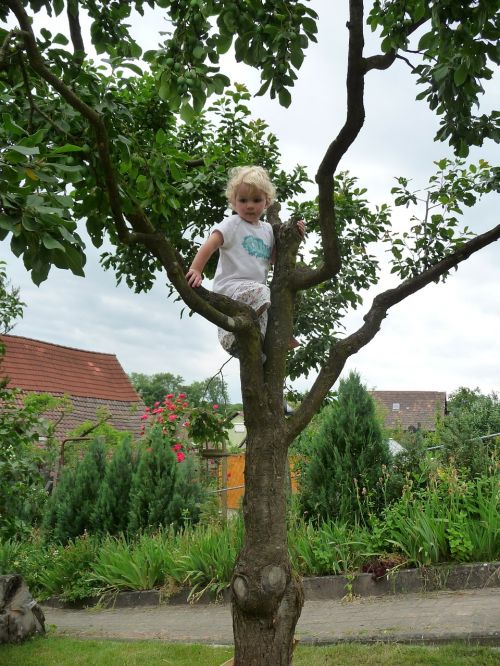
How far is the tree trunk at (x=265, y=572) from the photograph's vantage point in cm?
388

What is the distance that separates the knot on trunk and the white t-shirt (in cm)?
159

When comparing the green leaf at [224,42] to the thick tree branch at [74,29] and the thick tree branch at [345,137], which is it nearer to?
the thick tree branch at [345,137]

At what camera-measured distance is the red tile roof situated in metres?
24.2

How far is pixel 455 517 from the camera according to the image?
26.1ft

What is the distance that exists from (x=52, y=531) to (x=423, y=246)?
28.2 ft

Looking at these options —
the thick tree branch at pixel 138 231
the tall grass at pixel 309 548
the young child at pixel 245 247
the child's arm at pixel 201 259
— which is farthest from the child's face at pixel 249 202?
the tall grass at pixel 309 548

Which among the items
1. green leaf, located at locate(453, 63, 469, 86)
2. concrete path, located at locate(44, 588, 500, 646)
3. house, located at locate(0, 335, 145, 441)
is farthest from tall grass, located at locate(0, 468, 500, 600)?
house, located at locate(0, 335, 145, 441)

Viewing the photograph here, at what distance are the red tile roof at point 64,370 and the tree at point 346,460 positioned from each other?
50.9 ft

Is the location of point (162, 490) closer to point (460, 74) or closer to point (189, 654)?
point (189, 654)

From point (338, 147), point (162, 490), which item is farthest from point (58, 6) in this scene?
point (162, 490)

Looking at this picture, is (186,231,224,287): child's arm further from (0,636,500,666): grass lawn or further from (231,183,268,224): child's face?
(0,636,500,666): grass lawn

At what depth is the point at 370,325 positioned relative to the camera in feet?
14.9

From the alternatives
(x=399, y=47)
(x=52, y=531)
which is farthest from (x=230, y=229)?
(x=52, y=531)

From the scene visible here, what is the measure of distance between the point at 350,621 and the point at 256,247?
4.00m
